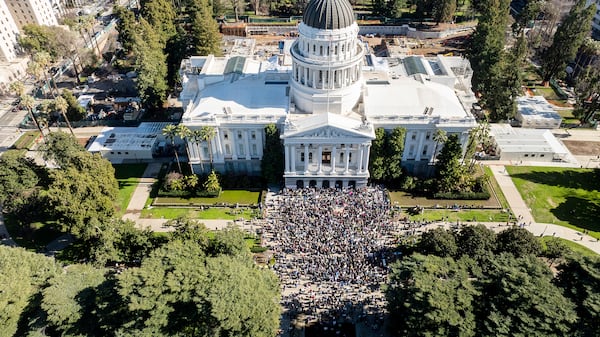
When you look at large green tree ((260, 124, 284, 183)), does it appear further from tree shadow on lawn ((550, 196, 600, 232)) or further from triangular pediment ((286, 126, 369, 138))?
tree shadow on lawn ((550, 196, 600, 232))

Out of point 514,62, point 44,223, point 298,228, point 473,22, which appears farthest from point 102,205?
point 473,22

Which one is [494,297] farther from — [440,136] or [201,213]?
[201,213]

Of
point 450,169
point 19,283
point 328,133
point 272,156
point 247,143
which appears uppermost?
point 328,133

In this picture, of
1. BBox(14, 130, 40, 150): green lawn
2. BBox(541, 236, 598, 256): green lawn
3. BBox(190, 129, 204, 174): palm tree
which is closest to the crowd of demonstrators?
BBox(190, 129, 204, 174): palm tree

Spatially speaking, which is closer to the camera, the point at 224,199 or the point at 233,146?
the point at 224,199

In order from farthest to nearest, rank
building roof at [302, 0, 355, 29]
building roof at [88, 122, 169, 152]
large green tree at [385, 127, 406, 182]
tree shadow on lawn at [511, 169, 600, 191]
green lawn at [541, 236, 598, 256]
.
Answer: building roof at [88, 122, 169, 152], tree shadow on lawn at [511, 169, 600, 191], large green tree at [385, 127, 406, 182], building roof at [302, 0, 355, 29], green lawn at [541, 236, 598, 256]

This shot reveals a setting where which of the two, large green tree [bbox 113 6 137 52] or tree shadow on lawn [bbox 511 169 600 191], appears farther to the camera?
large green tree [bbox 113 6 137 52]

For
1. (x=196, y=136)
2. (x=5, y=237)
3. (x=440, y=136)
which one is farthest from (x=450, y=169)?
(x=5, y=237)
